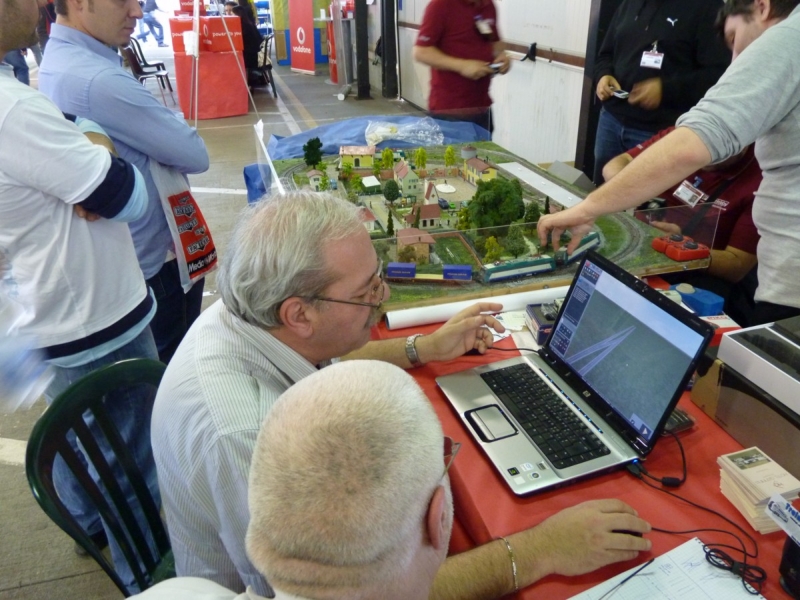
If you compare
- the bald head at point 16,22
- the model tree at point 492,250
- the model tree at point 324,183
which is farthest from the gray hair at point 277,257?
the model tree at point 324,183

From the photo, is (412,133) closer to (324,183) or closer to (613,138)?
(324,183)

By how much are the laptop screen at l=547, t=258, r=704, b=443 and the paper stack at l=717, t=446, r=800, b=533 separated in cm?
17

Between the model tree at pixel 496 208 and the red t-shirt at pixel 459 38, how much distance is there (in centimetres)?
155

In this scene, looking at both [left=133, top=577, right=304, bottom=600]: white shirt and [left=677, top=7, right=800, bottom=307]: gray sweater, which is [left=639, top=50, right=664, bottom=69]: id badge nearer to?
[left=677, top=7, right=800, bottom=307]: gray sweater

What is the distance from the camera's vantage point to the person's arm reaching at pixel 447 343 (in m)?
1.71

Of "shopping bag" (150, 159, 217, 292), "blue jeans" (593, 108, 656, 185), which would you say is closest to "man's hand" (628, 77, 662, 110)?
"blue jeans" (593, 108, 656, 185)

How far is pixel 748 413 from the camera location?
1.33m

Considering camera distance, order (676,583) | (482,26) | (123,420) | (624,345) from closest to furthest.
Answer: (676,583) → (624,345) → (123,420) → (482,26)

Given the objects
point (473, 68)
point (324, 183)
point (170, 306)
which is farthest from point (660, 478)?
point (473, 68)

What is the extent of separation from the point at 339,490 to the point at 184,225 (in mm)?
1964

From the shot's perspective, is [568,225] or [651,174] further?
[568,225]

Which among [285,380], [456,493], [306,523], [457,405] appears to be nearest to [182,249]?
[285,380]

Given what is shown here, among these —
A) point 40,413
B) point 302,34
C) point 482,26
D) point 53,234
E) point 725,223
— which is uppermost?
point 482,26

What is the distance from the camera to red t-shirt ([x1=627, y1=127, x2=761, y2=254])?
7.65 ft
